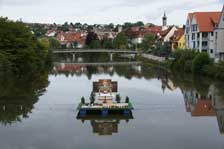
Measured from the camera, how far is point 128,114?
21562mm

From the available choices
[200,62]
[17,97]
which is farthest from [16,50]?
[200,62]

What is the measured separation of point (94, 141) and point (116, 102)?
7012 millimetres

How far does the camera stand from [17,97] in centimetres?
2752

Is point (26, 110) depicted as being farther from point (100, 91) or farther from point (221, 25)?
point (221, 25)

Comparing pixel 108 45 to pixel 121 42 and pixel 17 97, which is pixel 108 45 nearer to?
pixel 121 42

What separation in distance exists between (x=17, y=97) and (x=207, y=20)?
105 feet

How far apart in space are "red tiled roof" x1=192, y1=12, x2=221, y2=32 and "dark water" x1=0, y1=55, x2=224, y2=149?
22653 mm

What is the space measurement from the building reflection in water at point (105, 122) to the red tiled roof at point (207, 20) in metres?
33.7

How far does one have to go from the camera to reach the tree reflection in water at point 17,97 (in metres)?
21.5

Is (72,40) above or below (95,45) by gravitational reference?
above

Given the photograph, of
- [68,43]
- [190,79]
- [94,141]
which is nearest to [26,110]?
[94,141]

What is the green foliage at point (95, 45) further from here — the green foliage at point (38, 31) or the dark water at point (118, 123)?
the dark water at point (118, 123)

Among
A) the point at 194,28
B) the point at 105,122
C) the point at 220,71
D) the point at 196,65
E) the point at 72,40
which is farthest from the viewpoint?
the point at 72,40

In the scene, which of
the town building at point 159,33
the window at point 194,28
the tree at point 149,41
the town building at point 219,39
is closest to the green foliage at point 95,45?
the town building at point 159,33
